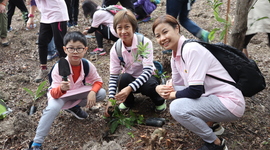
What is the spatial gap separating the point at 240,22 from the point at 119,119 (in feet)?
5.55

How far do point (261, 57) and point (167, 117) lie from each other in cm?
241

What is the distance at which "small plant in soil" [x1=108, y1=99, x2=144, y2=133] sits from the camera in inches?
97.9

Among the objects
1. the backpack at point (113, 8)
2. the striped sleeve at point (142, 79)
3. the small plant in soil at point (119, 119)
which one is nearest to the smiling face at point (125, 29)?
the striped sleeve at point (142, 79)

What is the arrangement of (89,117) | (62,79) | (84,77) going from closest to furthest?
1. (62,79)
2. (84,77)
3. (89,117)

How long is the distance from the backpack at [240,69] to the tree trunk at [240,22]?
0.66m

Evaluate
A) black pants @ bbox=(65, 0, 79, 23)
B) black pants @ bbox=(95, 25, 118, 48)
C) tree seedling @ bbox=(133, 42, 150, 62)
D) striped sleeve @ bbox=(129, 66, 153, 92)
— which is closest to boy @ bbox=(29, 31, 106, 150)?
striped sleeve @ bbox=(129, 66, 153, 92)

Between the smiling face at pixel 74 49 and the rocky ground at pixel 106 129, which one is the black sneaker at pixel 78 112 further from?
the smiling face at pixel 74 49

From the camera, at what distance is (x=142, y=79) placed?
2.56 metres

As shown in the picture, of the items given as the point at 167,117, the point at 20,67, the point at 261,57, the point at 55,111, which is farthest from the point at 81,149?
the point at 261,57

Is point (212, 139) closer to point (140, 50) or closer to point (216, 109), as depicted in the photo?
point (216, 109)

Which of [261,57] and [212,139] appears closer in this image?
[212,139]

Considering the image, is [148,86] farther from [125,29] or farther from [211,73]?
[211,73]

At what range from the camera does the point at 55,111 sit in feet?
7.61

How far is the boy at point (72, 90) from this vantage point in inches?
88.7
